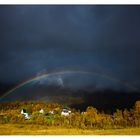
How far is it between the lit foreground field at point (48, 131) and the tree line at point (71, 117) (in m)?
0.04

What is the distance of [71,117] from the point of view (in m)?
4.08

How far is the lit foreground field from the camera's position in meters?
4.04

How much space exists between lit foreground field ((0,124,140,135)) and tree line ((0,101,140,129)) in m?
0.04

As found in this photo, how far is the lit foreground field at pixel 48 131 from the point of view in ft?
13.2

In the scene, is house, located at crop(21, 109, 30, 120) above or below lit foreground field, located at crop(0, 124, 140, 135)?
above

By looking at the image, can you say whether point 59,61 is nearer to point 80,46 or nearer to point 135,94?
point 80,46

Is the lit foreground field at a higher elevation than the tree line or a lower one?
lower

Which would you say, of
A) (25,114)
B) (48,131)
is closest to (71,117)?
(48,131)

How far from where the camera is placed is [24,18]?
13.6ft

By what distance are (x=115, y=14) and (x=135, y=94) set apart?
905mm

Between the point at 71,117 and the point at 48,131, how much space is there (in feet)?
0.95

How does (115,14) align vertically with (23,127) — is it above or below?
above

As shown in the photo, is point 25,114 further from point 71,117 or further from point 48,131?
point 71,117
